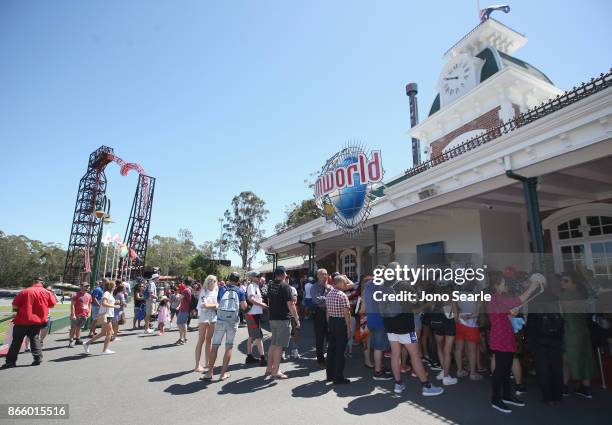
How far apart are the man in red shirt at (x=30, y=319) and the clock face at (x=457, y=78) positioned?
16.8 m

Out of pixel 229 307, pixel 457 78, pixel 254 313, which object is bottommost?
pixel 254 313

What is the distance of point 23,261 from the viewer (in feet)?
172

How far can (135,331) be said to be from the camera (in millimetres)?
10812

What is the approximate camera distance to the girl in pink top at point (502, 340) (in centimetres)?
387

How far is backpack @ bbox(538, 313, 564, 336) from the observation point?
4.01 metres

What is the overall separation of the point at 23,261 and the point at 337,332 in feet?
220

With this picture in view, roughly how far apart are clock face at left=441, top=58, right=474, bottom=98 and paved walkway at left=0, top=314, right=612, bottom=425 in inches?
550

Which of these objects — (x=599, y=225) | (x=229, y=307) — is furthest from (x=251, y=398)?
(x=599, y=225)

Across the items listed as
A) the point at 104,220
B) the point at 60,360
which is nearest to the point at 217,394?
the point at 60,360

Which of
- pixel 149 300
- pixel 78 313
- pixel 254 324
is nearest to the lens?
→ pixel 254 324

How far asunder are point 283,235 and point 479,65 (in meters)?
12.1

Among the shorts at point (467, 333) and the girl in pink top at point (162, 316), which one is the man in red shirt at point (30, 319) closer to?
the girl in pink top at point (162, 316)

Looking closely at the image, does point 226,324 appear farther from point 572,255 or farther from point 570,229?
point 570,229

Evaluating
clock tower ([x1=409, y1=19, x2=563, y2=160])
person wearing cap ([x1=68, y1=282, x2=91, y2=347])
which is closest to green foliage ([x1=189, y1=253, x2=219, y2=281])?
person wearing cap ([x1=68, y1=282, x2=91, y2=347])
